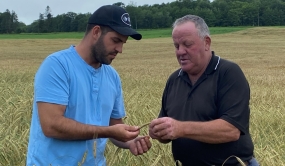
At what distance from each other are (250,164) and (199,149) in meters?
0.31

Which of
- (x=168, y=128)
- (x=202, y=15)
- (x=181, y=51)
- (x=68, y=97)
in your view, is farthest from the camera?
(x=202, y=15)

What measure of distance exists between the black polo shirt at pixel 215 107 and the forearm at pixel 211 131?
37 millimetres

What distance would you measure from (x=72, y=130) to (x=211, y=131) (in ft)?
2.30

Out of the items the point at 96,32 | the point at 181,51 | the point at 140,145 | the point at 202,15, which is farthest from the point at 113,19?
the point at 202,15

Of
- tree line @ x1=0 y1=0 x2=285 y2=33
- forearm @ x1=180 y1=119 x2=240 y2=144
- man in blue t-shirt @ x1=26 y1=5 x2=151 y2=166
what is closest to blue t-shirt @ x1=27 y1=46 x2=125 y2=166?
man in blue t-shirt @ x1=26 y1=5 x2=151 y2=166

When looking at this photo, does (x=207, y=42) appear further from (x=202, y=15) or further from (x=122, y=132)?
(x=202, y=15)

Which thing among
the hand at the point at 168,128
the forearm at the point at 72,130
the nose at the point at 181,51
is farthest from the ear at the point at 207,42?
the forearm at the point at 72,130

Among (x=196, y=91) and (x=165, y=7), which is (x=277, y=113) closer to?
(x=196, y=91)

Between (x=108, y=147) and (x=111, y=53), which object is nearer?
(x=111, y=53)

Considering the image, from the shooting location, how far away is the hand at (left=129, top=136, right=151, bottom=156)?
2850mm

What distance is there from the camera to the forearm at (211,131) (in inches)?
98.4

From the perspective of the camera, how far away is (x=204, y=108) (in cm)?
268

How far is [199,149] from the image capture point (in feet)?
8.91

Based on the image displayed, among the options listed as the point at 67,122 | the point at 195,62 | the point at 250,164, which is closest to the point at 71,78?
the point at 67,122
